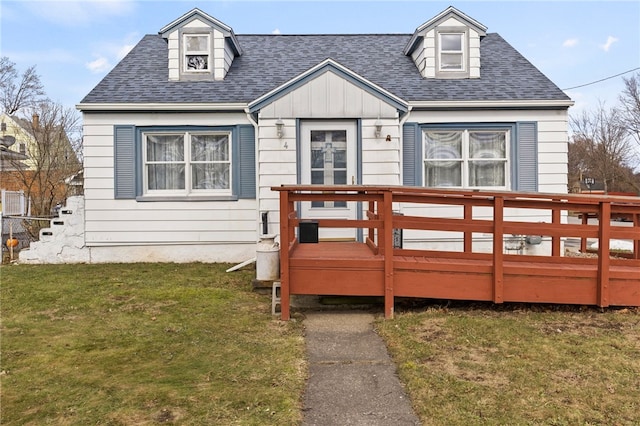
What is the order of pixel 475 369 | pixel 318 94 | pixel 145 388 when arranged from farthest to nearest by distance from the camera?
pixel 318 94
pixel 475 369
pixel 145 388

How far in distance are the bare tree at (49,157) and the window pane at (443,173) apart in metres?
12.1

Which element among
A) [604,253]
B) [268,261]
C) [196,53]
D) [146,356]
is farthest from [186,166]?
[604,253]

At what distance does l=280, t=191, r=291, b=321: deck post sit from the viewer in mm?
4699

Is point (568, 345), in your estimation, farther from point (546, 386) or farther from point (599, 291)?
point (599, 291)

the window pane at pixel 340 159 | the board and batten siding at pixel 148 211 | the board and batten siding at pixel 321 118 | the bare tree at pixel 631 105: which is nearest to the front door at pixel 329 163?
the window pane at pixel 340 159

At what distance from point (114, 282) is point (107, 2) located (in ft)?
23.8

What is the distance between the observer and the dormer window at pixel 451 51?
9.37 metres

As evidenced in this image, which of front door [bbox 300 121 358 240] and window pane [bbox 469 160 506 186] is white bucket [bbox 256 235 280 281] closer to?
front door [bbox 300 121 358 240]

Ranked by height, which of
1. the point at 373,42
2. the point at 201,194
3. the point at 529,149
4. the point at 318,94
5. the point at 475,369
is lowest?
the point at 475,369

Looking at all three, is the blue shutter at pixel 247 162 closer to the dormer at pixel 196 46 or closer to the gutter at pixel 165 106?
the gutter at pixel 165 106

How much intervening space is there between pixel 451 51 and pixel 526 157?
2.87 metres

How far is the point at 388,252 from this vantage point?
4.73 metres

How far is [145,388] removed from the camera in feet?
9.64

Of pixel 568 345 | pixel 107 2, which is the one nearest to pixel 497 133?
pixel 568 345
